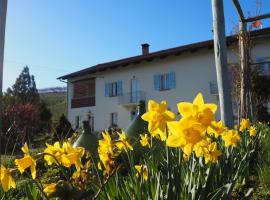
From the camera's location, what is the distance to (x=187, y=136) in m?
1.11

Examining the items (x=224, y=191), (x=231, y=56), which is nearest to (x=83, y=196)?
(x=224, y=191)

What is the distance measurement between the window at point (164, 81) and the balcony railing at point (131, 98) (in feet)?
3.96

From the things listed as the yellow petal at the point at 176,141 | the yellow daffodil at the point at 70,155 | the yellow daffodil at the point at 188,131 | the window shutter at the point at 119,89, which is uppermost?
the window shutter at the point at 119,89

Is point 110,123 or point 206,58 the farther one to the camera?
point 110,123

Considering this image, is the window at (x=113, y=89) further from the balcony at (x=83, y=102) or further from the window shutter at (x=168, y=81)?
the window shutter at (x=168, y=81)

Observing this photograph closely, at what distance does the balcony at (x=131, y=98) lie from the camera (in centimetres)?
2292

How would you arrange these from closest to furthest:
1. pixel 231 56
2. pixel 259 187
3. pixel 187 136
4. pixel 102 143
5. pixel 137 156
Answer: pixel 187 136
pixel 102 143
pixel 259 187
pixel 137 156
pixel 231 56

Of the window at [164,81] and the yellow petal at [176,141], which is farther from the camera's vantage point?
the window at [164,81]

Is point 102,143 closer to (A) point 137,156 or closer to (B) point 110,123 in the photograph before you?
(A) point 137,156

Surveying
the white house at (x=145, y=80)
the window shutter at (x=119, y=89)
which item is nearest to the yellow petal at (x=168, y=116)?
the white house at (x=145, y=80)

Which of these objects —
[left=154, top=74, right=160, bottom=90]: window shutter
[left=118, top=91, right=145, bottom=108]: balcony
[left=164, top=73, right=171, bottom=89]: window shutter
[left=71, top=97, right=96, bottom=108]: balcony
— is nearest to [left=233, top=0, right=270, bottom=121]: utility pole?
[left=164, top=73, right=171, bottom=89]: window shutter

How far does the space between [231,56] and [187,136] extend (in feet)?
63.2

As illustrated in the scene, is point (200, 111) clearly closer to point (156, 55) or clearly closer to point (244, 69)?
point (244, 69)

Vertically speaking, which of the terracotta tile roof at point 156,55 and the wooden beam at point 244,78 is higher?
the terracotta tile roof at point 156,55
